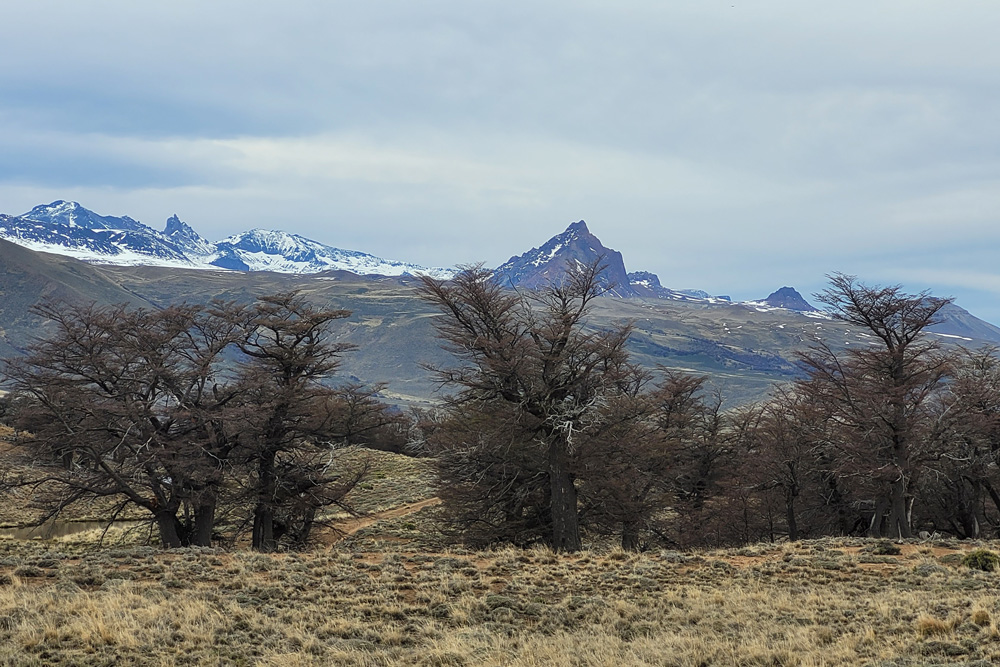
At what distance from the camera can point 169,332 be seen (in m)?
26.2

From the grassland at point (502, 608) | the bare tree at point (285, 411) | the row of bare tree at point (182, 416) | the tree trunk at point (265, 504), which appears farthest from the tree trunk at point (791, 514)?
the tree trunk at point (265, 504)

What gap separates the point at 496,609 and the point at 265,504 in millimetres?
14749

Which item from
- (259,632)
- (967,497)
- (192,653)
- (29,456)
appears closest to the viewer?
(192,653)

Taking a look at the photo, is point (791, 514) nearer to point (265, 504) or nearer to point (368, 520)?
point (368, 520)

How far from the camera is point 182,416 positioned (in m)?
23.9

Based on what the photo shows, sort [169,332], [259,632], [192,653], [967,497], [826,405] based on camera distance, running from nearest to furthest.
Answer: [192,653] < [259,632] < [169,332] < [826,405] < [967,497]

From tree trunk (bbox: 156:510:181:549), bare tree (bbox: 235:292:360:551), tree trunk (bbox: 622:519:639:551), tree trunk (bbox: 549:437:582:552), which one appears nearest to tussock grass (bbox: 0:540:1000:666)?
tree trunk (bbox: 549:437:582:552)

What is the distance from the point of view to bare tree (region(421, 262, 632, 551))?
74.0 ft

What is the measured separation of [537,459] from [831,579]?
1082 centimetres

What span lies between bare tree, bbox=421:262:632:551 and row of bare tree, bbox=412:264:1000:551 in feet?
0.22

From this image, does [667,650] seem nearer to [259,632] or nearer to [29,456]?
[259,632]

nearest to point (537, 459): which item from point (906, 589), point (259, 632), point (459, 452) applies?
point (459, 452)

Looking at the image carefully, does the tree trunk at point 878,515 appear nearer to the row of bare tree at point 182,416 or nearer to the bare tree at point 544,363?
the bare tree at point 544,363

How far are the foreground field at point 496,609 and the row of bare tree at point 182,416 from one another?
6436 mm
